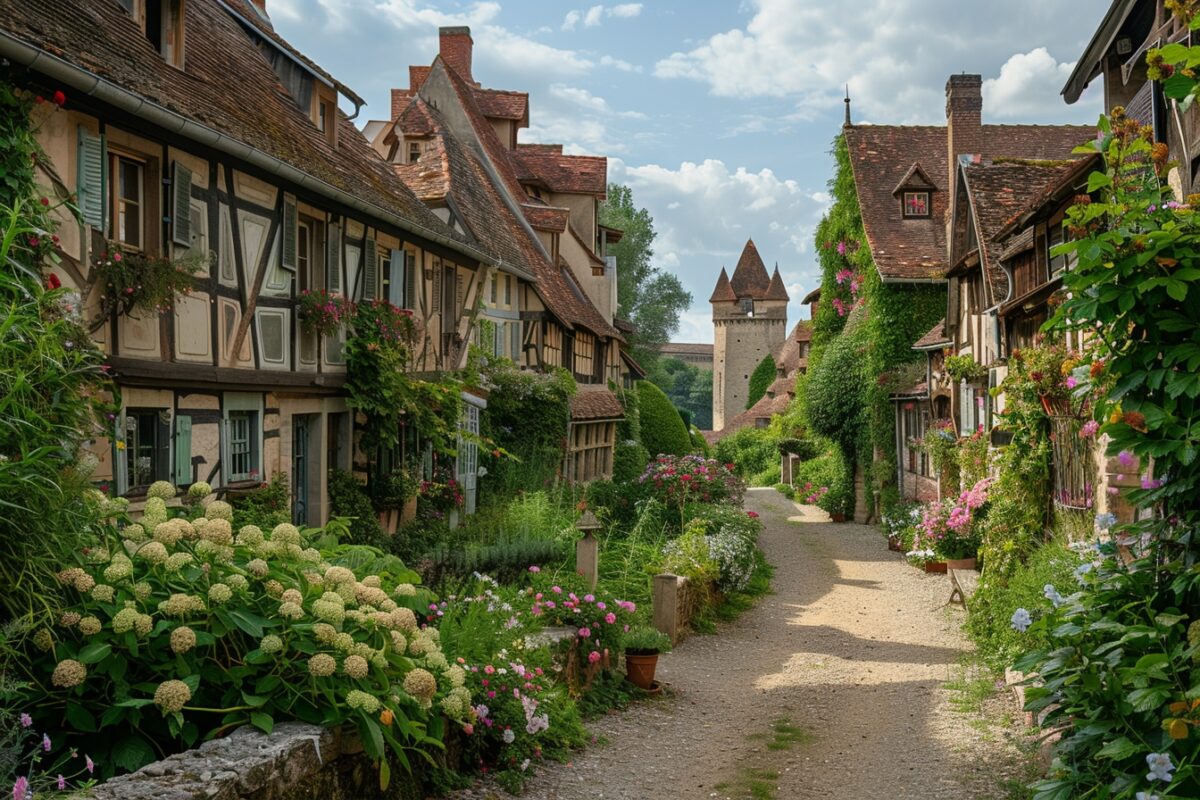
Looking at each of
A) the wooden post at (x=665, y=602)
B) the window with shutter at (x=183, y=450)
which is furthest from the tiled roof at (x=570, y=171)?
the window with shutter at (x=183, y=450)

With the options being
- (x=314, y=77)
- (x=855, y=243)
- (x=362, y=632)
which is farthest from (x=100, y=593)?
(x=855, y=243)

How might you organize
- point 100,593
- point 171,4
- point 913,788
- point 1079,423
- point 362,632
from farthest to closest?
point 1079,423
point 171,4
point 913,788
point 362,632
point 100,593

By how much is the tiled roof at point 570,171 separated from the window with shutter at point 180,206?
20758 millimetres

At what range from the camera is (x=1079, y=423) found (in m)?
10.7

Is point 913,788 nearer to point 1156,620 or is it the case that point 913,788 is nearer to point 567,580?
point 1156,620

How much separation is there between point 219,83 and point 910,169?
68.3 ft

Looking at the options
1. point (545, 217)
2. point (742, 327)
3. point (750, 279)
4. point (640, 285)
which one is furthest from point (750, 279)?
point (545, 217)

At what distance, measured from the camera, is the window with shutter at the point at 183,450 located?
9.16 metres

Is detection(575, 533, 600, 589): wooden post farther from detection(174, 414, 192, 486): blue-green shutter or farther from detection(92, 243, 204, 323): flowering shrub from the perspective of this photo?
detection(92, 243, 204, 323): flowering shrub

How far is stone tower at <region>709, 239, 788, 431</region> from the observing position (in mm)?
73125

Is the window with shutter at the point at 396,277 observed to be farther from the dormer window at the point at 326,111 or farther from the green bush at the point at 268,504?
the green bush at the point at 268,504

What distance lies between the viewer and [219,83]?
10.7 m

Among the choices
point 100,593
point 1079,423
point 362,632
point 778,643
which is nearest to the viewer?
point 100,593

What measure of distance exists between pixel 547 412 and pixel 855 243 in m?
12.1
